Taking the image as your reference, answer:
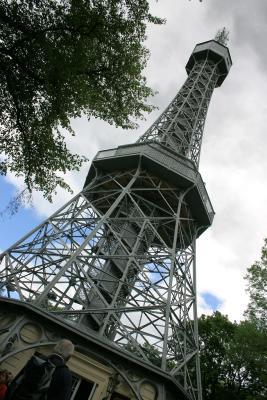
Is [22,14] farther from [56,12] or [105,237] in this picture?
[105,237]

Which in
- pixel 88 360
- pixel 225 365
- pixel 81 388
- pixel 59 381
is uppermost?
pixel 225 365

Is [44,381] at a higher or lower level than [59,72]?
lower

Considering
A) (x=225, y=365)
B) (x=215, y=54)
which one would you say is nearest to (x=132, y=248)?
(x=225, y=365)

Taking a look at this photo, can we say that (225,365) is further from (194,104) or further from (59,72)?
(59,72)

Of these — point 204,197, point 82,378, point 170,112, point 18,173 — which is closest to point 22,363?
point 82,378

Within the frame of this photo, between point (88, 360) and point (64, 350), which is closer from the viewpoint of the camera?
point (64, 350)

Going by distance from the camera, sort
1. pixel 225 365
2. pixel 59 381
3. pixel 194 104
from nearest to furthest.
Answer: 1. pixel 59 381
2. pixel 225 365
3. pixel 194 104

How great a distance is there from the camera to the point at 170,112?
23.1 m

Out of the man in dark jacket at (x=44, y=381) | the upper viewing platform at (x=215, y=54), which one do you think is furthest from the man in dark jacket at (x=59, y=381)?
the upper viewing platform at (x=215, y=54)

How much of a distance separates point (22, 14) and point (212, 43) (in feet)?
87.8

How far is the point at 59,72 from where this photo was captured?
26.3 ft

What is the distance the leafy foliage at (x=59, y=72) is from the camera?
7895 millimetres

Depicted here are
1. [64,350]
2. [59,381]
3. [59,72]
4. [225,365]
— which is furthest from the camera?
[225,365]

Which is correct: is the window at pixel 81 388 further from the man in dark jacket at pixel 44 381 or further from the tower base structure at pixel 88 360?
the man in dark jacket at pixel 44 381
